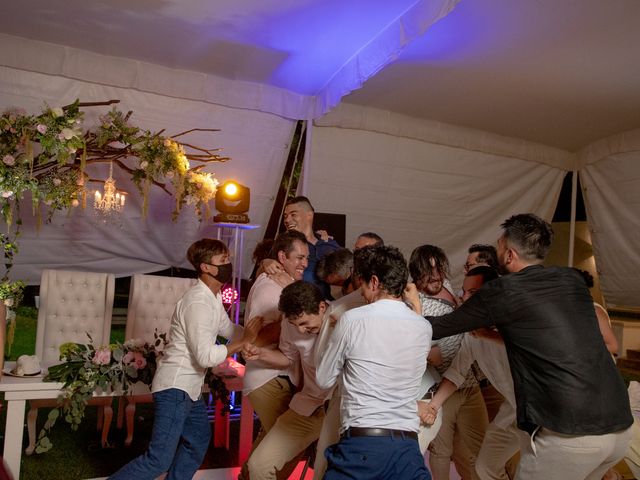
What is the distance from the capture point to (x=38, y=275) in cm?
514

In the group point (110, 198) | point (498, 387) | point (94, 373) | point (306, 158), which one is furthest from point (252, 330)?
point (306, 158)

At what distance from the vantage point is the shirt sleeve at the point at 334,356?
2.10m

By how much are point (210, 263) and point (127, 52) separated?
9.31 feet

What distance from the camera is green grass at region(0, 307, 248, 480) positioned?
3686 mm

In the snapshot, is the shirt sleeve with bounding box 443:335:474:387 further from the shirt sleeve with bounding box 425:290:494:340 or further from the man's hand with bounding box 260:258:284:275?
the man's hand with bounding box 260:258:284:275

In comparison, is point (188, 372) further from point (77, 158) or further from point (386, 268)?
point (77, 158)

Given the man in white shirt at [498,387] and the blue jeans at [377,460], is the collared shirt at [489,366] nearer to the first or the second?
the man in white shirt at [498,387]

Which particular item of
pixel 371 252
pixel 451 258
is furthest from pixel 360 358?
pixel 451 258

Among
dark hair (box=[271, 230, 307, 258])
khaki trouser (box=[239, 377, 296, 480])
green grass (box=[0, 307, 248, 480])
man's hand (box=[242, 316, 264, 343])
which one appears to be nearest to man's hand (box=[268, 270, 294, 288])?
dark hair (box=[271, 230, 307, 258])

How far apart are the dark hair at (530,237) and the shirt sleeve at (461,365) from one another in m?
0.57

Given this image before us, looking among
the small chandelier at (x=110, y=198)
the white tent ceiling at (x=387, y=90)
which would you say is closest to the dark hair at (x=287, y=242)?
the white tent ceiling at (x=387, y=90)

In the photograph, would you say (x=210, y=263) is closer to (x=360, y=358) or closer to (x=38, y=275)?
(x=360, y=358)

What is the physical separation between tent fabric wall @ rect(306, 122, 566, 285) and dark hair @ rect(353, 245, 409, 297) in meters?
3.77

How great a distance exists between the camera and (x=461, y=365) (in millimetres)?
2650
